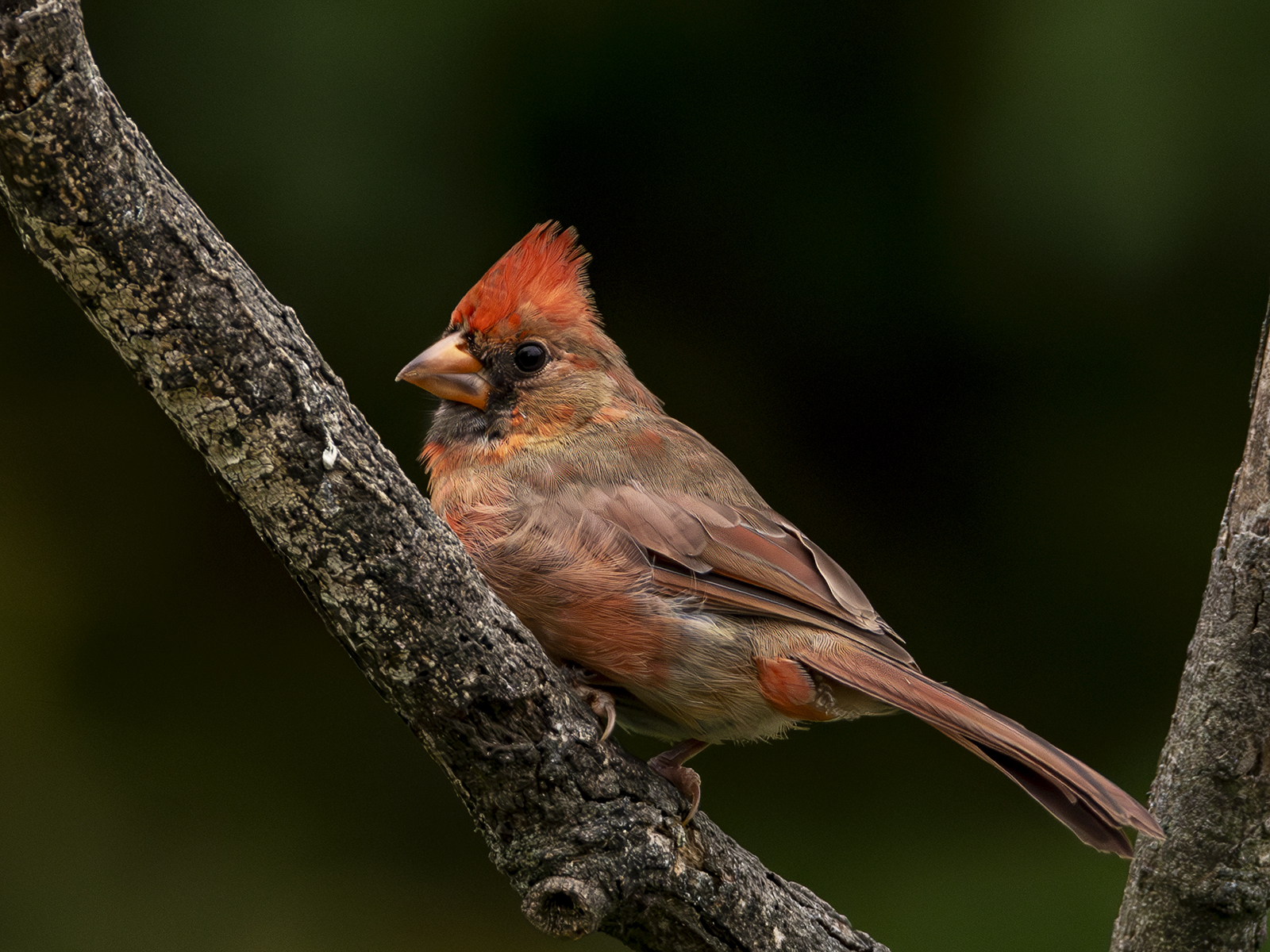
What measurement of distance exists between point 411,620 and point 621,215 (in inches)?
84.1

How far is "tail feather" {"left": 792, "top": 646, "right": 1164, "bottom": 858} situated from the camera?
205cm

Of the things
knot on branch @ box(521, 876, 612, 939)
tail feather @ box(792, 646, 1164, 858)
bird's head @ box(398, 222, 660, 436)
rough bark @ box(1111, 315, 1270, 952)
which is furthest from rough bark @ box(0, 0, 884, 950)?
bird's head @ box(398, 222, 660, 436)

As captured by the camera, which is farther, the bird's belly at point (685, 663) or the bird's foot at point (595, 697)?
the bird's belly at point (685, 663)

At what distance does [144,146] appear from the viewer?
4.80ft

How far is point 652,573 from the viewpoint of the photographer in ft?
8.13

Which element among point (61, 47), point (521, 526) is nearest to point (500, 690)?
point (521, 526)

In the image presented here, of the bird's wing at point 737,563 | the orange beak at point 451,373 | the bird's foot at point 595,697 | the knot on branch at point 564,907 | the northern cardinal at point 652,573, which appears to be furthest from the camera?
the orange beak at point 451,373

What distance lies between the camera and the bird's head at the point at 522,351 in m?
2.85

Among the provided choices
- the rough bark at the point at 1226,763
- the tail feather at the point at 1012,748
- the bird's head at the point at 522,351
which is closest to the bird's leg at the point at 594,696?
the tail feather at the point at 1012,748

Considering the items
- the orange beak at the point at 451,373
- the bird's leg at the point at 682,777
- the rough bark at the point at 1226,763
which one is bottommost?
the rough bark at the point at 1226,763

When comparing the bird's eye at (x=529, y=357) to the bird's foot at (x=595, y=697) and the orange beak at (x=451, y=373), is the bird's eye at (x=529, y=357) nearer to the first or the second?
the orange beak at (x=451, y=373)

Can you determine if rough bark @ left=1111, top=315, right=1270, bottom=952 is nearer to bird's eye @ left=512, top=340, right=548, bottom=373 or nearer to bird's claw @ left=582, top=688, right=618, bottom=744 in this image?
bird's claw @ left=582, top=688, right=618, bottom=744

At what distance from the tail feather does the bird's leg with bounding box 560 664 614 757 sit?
39cm

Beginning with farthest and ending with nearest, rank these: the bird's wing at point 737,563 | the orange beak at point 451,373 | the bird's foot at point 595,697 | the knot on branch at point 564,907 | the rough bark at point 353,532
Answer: the orange beak at point 451,373 < the bird's wing at point 737,563 < the bird's foot at point 595,697 < the knot on branch at point 564,907 < the rough bark at point 353,532
